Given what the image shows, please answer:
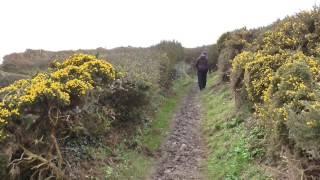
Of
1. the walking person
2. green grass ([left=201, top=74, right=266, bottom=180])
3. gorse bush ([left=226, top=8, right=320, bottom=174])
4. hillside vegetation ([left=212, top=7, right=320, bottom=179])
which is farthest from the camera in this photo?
the walking person

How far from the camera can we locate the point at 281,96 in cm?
1046

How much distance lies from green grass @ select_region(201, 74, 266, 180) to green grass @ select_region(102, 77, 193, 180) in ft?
4.75

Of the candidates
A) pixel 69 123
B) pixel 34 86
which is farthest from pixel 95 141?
pixel 34 86

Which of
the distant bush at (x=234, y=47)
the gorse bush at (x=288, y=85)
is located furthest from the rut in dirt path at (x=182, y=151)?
the distant bush at (x=234, y=47)

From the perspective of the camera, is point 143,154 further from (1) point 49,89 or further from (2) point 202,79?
(2) point 202,79

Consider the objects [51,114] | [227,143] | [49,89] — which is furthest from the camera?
[227,143]

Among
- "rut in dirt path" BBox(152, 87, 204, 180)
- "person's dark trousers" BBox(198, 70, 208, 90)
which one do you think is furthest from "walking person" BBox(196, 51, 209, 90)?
"rut in dirt path" BBox(152, 87, 204, 180)

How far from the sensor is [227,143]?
44.5ft

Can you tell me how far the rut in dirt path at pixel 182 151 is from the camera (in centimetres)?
1229

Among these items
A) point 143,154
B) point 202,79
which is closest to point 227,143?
point 143,154

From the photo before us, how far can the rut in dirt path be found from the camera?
1229 centimetres

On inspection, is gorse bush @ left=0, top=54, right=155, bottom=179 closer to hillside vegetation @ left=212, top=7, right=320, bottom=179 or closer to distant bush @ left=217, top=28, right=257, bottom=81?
hillside vegetation @ left=212, top=7, right=320, bottom=179

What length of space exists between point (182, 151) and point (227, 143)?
54.5 inches

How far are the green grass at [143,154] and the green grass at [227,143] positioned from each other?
1.45 metres
